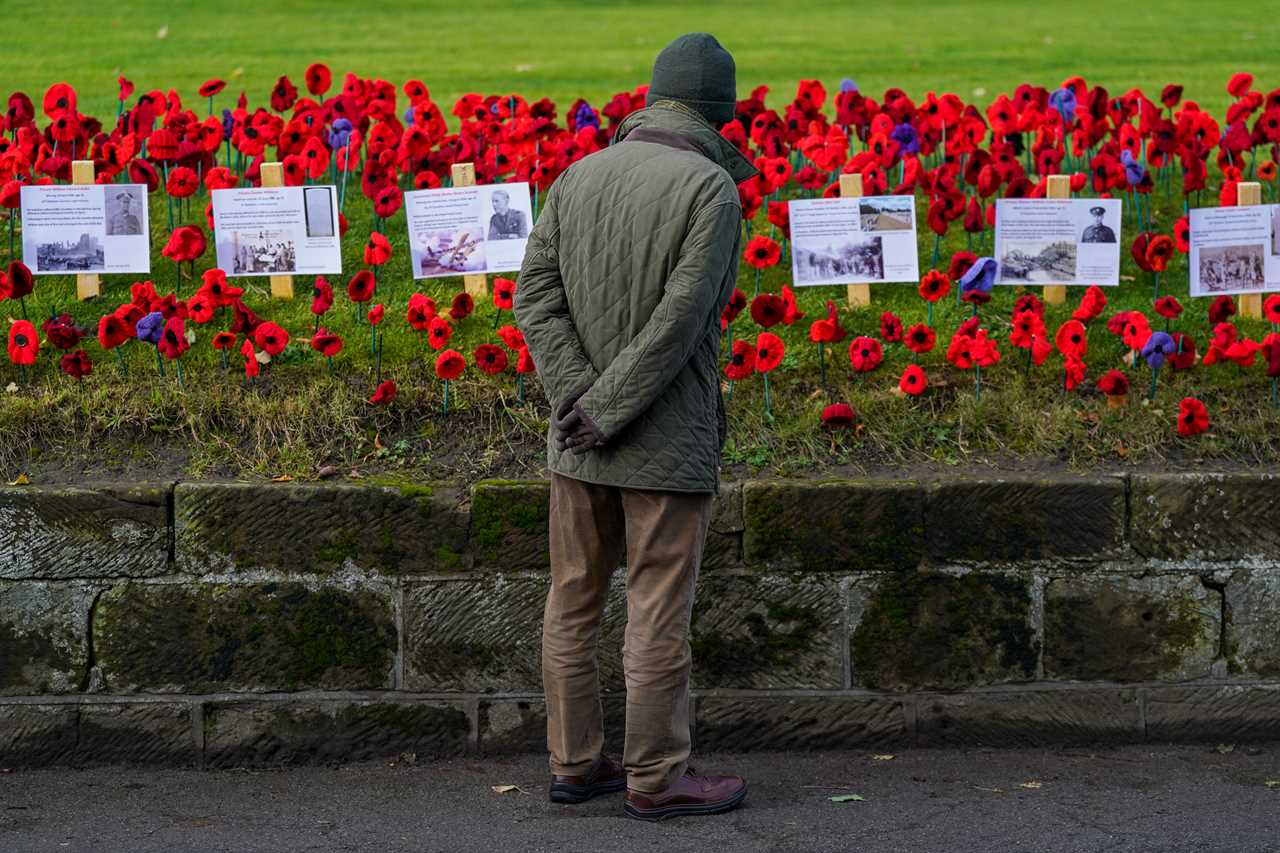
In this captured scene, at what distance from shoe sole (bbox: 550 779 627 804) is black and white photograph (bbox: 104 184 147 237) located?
2.84 metres

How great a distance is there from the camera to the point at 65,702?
485cm

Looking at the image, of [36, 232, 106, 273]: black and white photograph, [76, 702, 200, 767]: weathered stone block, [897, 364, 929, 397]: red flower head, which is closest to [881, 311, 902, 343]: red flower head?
[897, 364, 929, 397]: red flower head

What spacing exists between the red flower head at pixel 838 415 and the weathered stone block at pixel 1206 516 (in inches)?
35.9

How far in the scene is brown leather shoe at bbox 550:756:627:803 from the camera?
442 centimetres

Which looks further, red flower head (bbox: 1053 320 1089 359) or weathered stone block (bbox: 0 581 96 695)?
A: red flower head (bbox: 1053 320 1089 359)

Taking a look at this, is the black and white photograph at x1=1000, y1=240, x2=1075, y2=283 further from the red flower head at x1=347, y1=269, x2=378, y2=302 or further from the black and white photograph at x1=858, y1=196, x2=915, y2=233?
the red flower head at x1=347, y1=269, x2=378, y2=302

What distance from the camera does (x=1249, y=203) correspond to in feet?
20.6

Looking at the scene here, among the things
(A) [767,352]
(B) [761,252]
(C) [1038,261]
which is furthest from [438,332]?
(C) [1038,261]

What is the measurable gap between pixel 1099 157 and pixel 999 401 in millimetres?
1769

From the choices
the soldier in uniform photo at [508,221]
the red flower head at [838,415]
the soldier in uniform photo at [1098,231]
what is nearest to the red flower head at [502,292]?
the soldier in uniform photo at [508,221]

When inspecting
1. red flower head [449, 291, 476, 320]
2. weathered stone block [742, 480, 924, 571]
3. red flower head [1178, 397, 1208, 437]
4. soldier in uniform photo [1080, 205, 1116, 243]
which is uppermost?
soldier in uniform photo [1080, 205, 1116, 243]

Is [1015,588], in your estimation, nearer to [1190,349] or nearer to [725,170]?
[1190,349]

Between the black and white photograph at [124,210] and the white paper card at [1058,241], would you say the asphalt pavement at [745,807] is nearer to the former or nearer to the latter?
the white paper card at [1058,241]

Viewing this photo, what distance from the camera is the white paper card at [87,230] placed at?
593cm
